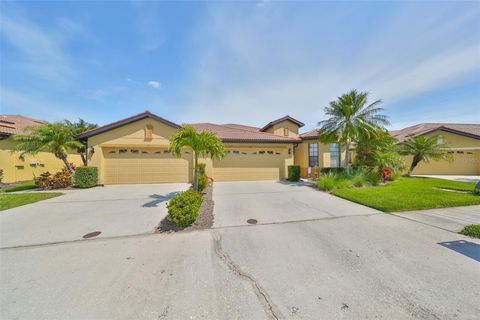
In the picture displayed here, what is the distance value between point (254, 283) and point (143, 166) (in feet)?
38.3

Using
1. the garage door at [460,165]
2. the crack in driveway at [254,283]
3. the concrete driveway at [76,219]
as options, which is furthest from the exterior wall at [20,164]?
the garage door at [460,165]

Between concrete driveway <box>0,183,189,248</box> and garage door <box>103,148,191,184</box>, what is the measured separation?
3.97 m

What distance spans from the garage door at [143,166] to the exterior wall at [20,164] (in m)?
5.02

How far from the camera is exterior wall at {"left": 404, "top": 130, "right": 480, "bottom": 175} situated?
15.6m

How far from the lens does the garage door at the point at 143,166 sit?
11430mm

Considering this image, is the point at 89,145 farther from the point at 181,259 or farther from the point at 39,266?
the point at 181,259

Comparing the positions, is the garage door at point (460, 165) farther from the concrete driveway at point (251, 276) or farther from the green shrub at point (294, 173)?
the concrete driveway at point (251, 276)

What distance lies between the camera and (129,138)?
37.7ft

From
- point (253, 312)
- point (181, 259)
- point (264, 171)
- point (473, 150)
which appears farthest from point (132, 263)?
point (473, 150)

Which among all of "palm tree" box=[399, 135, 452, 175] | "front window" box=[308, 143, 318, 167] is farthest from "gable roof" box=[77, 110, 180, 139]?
"palm tree" box=[399, 135, 452, 175]

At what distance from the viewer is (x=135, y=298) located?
229 cm

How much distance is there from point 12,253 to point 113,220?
73.9 inches

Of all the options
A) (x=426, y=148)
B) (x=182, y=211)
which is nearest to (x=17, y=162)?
(x=182, y=211)

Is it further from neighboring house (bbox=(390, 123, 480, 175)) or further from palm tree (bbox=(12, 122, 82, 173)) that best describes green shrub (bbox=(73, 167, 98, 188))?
neighboring house (bbox=(390, 123, 480, 175))
